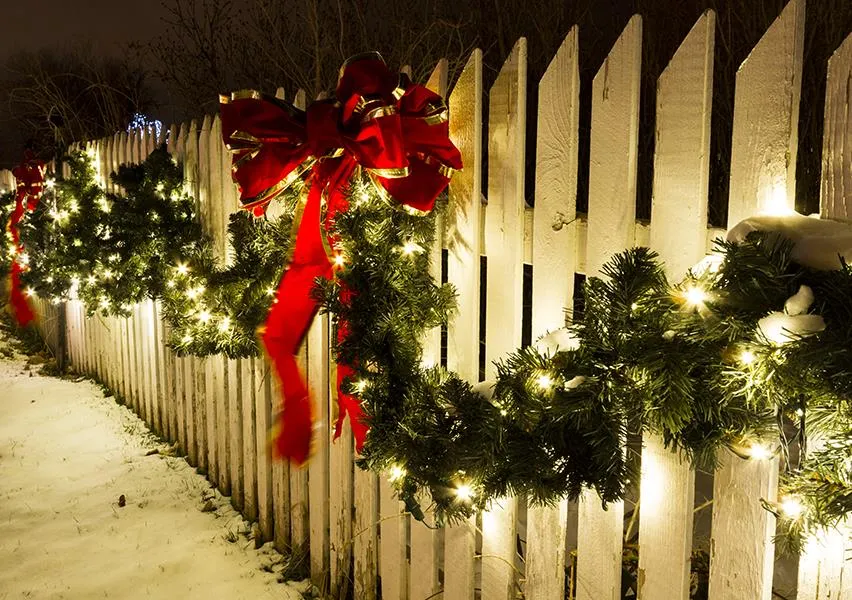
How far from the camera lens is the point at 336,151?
8.96ft

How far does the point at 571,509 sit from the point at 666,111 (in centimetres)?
301

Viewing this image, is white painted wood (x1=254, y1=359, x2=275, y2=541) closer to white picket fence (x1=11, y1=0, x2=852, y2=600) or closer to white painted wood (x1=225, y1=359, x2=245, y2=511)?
white picket fence (x1=11, y1=0, x2=852, y2=600)

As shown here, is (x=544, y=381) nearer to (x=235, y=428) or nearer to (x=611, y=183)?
(x=611, y=183)

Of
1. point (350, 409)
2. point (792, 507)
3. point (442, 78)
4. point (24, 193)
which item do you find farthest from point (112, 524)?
point (24, 193)

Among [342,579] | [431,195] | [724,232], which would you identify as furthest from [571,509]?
[724,232]

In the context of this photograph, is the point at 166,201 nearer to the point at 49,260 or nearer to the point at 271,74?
the point at 49,260

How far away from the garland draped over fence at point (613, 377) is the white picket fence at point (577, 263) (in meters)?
0.17

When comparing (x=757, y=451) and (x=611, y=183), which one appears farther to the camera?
(x=611, y=183)

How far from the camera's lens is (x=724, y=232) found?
1886mm

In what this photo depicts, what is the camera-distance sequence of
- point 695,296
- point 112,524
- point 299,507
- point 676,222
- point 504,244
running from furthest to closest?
point 112,524 → point 299,507 → point 504,244 → point 676,222 → point 695,296

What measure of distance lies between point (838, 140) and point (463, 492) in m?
1.35

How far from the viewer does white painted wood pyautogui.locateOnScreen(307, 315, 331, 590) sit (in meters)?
3.59

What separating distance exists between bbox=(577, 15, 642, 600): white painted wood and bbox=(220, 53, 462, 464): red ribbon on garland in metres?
0.57

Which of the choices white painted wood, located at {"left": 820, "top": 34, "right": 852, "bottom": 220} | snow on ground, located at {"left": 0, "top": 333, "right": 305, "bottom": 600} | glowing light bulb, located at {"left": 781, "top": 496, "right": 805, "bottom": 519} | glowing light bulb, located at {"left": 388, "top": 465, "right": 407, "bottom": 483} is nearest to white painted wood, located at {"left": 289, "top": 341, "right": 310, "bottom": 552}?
snow on ground, located at {"left": 0, "top": 333, "right": 305, "bottom": 600}
